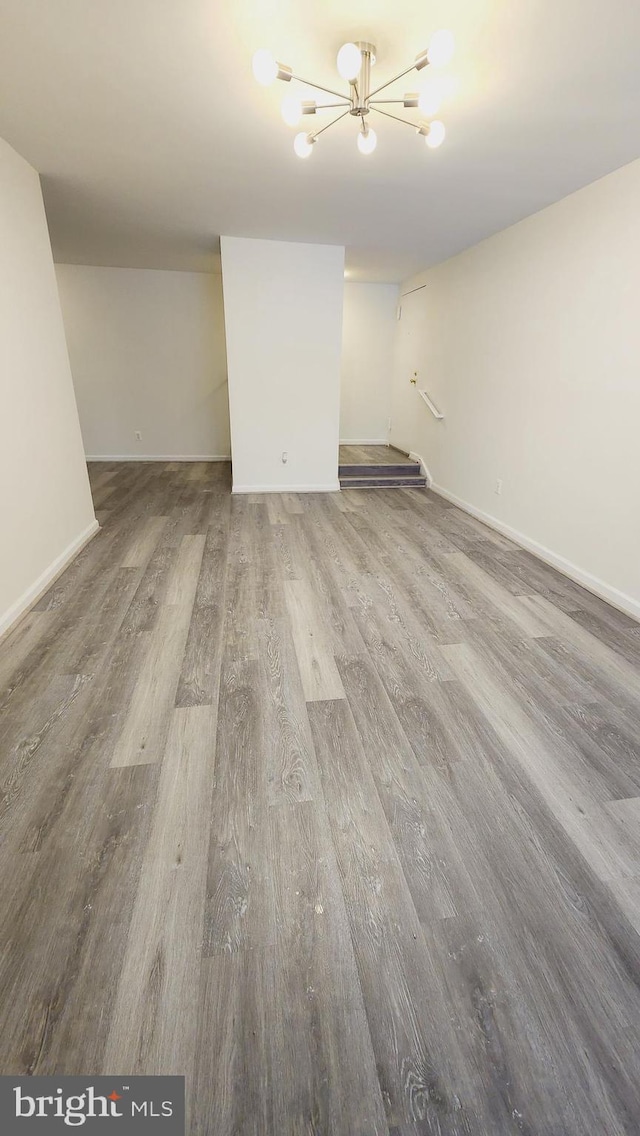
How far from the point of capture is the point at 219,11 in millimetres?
1487

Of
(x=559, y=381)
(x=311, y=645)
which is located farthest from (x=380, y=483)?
(x=311, y=645)

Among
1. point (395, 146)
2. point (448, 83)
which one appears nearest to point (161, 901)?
point (448, 83)

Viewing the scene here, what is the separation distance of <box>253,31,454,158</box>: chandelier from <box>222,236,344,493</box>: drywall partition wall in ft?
7.47

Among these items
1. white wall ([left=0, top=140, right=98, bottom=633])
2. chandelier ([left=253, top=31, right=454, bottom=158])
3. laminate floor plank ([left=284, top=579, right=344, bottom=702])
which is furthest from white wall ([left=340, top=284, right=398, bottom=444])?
laminate floor plank ([left=284, top=579, right=344, bottom=702])

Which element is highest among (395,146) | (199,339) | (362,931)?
(395,146)

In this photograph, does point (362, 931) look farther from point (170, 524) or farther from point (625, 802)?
point (170, 524)

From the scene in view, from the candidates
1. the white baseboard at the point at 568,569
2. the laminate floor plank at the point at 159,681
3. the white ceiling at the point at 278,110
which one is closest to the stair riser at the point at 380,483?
the white baseboard at the point at 568,569

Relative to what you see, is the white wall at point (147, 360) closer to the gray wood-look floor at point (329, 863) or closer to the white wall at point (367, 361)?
the white wall at point (367, 361)

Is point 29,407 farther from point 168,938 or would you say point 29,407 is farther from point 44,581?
point 168,938

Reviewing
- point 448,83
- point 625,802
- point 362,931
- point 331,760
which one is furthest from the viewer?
point 448,83

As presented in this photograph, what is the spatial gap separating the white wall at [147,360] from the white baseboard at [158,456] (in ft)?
0.05

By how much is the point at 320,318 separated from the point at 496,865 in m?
4.75

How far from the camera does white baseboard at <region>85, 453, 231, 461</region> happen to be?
21.5 ft

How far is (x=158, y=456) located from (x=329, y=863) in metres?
6.43
